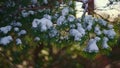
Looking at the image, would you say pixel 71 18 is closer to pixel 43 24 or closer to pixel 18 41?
pixel 43 24

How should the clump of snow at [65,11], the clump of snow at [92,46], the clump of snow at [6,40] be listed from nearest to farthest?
1. the clump of snow at [92,46]
2. the clump of snow at [6,40]
3. the clump of snow at [65,11]

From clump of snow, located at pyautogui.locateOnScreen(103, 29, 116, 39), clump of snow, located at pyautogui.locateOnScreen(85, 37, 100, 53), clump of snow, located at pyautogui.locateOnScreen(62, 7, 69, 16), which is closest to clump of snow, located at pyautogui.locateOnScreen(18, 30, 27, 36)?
clump of snow, located at pyautogui.locateOnScreen(62, 7, 69, 16)

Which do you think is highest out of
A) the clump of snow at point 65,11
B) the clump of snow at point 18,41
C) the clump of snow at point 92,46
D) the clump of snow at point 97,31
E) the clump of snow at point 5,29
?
the clump of snow at point 65,11

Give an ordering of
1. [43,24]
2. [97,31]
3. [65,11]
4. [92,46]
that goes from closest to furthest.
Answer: [92,46], [43,24], [97,31], [65,11]

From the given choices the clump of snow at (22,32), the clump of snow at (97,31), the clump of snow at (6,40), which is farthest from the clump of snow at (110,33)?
the clump of snow at (6,40)

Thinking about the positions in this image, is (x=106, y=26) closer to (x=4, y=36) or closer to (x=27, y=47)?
(x=27, y=47)

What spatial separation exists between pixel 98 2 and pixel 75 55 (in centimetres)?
301

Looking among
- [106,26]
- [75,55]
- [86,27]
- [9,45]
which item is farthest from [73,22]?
[75,55]

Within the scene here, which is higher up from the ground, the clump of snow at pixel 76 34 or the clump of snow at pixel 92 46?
the clump of snow at pixel 76 34

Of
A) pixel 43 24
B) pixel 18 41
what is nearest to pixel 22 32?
pixel 18 41

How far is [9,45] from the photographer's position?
127 inches

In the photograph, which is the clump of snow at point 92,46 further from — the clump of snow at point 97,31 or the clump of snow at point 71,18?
the clump of snow at point 71,18

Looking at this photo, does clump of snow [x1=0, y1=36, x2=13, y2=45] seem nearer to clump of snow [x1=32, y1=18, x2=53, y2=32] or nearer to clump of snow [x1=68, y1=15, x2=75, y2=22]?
clump of snow [x1=32, y1=18, x2=53, y2=32]

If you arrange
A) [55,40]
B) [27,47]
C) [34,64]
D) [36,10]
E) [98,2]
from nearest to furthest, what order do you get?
[55,40], [27,47], [36,10], [34,64], [98,2]
